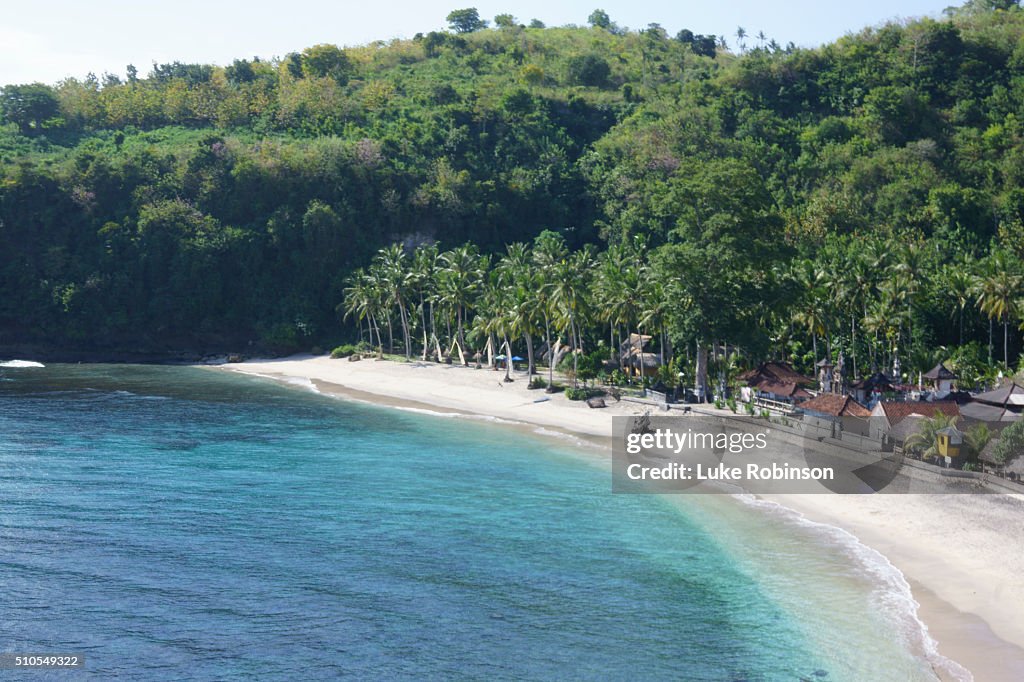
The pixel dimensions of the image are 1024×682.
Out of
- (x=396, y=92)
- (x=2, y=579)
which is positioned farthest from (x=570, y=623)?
(x=396, y=92)

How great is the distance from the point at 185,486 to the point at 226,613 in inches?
657

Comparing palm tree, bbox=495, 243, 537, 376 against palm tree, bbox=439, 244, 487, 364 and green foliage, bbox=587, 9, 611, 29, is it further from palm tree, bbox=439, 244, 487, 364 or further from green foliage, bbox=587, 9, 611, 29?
green foliage, bbox=587, 9, 611, 29

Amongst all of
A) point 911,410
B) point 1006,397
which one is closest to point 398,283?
point 911,410

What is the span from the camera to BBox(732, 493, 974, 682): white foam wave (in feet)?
80.7

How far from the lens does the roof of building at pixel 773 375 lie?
56781 mm

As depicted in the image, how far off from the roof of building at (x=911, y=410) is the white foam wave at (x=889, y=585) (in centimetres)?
999

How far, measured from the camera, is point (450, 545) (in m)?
34.6

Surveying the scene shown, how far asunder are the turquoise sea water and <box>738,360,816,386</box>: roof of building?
14.1 metres

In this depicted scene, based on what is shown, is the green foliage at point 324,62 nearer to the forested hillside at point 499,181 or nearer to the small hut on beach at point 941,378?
the forested hillside at point 499,181

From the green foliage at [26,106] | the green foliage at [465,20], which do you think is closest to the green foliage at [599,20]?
the green foliage at [465,20]

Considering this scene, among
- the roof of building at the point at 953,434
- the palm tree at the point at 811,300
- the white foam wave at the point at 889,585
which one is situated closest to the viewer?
the white foam wave at the point at 889,585

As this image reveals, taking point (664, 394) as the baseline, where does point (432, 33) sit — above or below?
above

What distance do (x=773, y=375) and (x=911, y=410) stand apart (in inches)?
476

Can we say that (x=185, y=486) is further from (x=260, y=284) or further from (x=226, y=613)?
(x=260, y=284)
